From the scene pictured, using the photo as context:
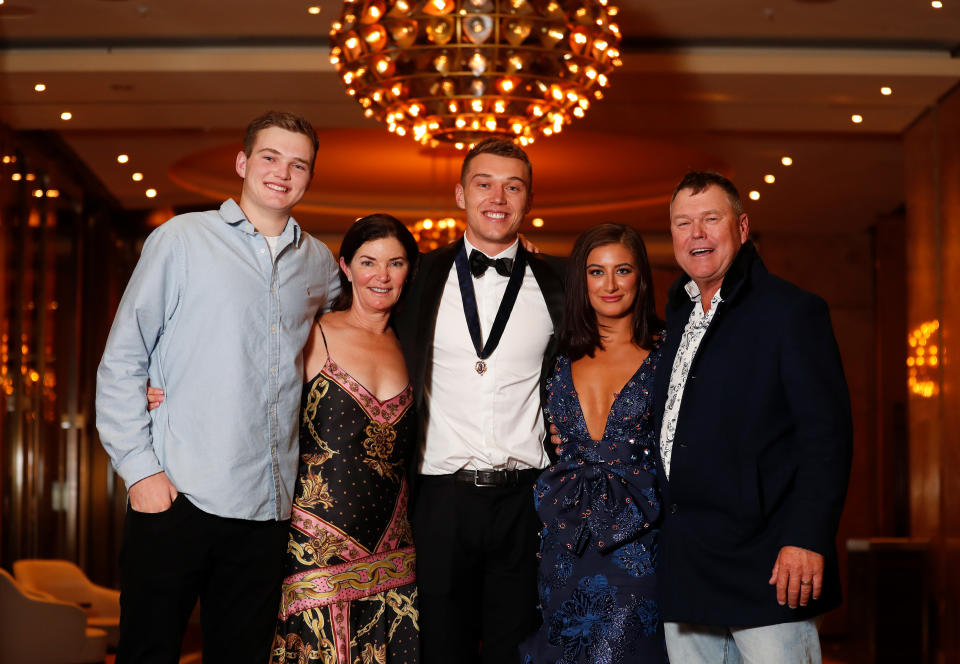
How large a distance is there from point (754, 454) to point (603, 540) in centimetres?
70

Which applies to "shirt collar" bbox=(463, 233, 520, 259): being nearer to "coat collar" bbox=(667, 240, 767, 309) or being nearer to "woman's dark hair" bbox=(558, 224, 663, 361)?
"woman's dark hair" bbox=(558, 224, 663, 361)

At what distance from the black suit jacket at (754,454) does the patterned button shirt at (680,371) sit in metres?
0.11

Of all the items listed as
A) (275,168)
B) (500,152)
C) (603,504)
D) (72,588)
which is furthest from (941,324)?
(72,588)

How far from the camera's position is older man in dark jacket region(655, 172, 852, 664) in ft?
10.1

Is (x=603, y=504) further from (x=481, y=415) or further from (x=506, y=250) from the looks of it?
(x=506, y=250)

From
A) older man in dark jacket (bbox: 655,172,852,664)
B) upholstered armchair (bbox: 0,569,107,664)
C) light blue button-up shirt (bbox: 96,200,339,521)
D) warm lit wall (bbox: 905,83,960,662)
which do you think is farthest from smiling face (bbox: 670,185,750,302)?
upholstered armchair (bbox: 0,569,107,664)

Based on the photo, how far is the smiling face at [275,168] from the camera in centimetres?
346

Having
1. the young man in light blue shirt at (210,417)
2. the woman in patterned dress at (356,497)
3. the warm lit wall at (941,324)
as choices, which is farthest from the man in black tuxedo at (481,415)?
the warm lit wall at (941,324)

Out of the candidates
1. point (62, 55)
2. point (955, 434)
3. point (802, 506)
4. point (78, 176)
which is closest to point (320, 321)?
point (802, 506)

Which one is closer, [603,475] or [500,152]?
[603,475]

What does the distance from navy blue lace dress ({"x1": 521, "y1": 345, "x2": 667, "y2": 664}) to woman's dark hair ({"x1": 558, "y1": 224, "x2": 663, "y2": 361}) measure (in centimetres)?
13

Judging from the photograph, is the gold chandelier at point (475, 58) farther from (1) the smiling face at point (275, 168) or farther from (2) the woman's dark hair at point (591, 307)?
(1) the smiling face at point (275, 168)

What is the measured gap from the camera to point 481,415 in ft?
13.0

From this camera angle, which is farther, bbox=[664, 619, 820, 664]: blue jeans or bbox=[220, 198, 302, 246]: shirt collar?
bbox=[220, 198, 302, 246]: shirt collar
